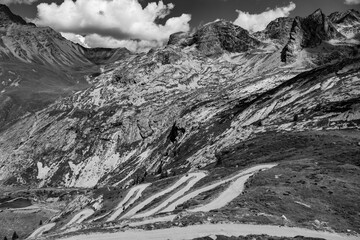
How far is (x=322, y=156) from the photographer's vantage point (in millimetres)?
74750

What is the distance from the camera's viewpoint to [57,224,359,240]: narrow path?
34756 mm

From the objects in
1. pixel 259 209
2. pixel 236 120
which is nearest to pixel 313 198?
→ pixel 259 209

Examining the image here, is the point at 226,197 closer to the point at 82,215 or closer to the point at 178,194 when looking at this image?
the point at 178,194

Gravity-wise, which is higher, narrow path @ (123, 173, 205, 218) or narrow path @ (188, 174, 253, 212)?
narrow path @ (188, 174, 253, 212)

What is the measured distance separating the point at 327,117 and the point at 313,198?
241 feet

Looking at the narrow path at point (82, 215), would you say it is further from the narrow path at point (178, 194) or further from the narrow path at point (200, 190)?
the narrow path at point (200, 190)

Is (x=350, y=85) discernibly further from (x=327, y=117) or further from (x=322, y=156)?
(x=322, y=156)

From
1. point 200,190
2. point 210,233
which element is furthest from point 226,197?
point 210,233

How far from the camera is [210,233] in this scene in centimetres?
3506

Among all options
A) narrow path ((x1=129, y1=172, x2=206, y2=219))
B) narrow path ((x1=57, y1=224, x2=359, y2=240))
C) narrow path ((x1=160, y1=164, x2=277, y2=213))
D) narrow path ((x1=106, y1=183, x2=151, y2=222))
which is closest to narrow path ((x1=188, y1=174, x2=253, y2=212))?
narrow path ((x1=160, y1=164, x2=277, y2=213))

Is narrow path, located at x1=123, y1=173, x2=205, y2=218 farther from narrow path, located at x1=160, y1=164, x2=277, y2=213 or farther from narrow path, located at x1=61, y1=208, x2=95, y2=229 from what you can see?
narrow path, located at x1=61, y1=208, x2=95, y2=229

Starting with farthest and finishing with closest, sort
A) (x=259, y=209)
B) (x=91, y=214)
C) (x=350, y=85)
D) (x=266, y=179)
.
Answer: (x=350, y=85), (x=91, y=214), (x=266, y=179), (x=259, y=209)

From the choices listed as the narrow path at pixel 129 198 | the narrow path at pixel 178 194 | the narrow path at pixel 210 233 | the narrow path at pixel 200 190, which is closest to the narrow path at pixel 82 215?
the narrow path at pixel 129 198

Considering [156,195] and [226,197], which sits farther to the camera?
[156,195]
